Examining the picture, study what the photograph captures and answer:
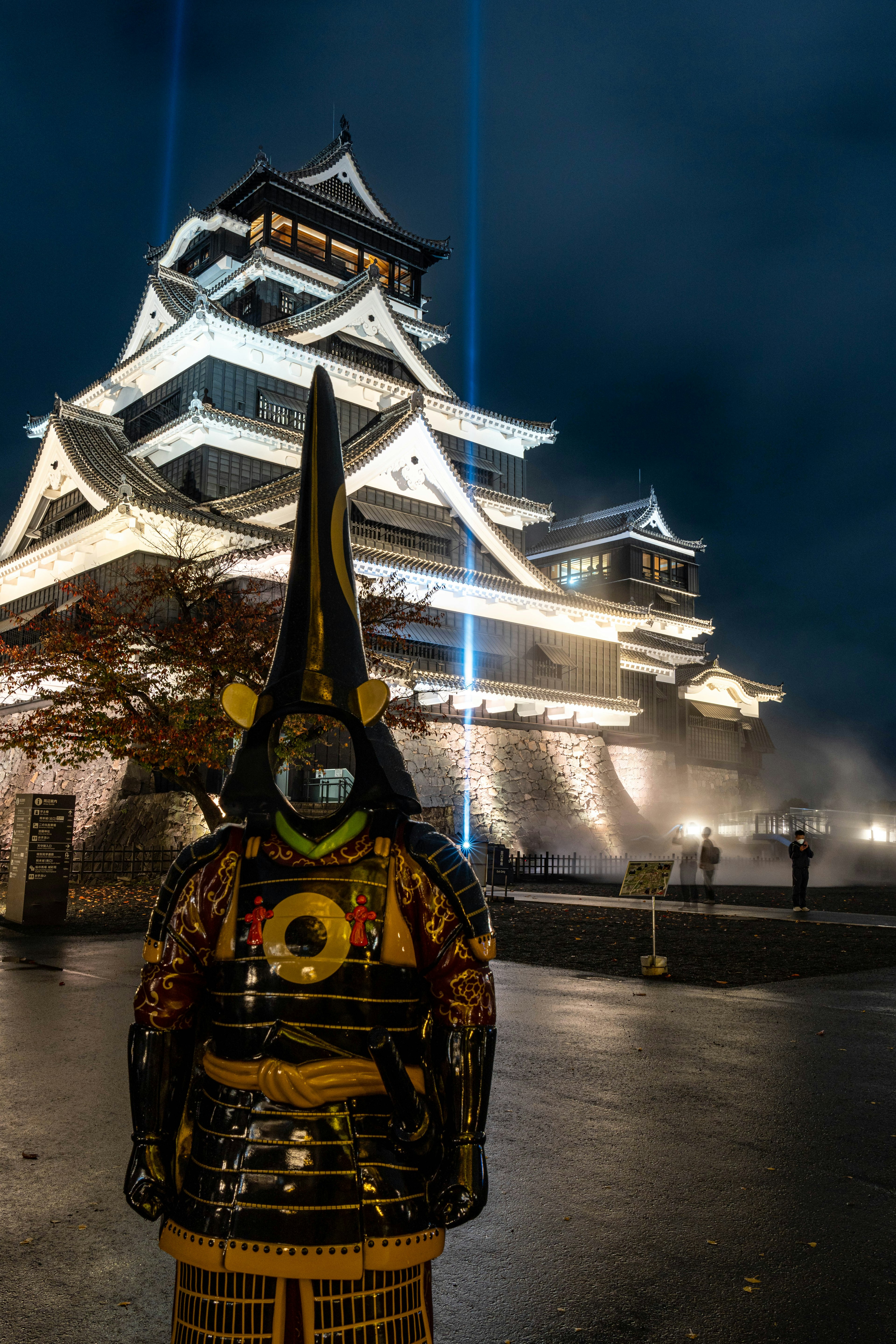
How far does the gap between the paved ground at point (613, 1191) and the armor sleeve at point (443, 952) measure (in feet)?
5.02

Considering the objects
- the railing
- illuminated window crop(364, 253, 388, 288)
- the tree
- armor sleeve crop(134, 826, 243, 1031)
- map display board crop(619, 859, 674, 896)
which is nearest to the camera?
armor sleeve crop(134, 826, 243, 1031)

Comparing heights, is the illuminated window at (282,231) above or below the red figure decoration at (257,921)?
above

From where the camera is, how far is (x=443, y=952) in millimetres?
2234

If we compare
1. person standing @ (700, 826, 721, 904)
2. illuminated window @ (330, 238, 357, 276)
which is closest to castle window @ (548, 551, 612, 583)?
illuminated window @ (330, 238, 357, 276)

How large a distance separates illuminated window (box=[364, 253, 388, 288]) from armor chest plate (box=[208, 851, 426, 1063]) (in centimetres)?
3549

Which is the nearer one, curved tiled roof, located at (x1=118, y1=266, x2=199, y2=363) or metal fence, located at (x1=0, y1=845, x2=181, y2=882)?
metal fence, located at (x1=0, y1=845, x2=181, y2=882)

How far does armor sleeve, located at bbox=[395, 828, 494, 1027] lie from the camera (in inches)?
87.1

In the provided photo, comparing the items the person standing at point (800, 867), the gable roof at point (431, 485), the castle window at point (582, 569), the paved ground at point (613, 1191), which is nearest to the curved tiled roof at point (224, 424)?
the gable roof at point (431, 485)

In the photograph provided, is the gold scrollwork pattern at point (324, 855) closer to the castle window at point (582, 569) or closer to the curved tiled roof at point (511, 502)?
the curved tiled roof at point (511, 502)

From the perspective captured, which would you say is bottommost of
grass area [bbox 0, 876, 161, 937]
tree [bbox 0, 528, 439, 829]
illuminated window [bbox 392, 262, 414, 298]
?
grass area [bbox 0, 876, 161, 937]

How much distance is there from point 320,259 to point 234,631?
22.2m

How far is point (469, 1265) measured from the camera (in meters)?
3.54

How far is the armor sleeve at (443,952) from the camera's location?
221cm

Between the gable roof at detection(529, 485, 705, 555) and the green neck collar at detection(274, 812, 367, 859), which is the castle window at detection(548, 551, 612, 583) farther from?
the green neck collar at detection(274, 812, 367, 859)
